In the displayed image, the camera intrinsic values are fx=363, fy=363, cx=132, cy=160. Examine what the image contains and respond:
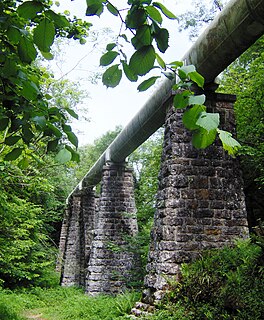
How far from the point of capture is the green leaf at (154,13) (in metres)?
1.00

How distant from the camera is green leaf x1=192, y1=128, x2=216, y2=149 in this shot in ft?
3.26

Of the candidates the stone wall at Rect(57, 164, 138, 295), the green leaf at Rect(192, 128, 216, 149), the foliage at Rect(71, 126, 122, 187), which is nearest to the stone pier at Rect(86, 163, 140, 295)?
the stone wall at Rect(57, 164, 138, 295)

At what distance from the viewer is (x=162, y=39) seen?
1.02 m

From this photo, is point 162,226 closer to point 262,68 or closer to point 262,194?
point 262,68

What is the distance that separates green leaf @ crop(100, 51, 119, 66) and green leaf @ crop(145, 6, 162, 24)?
153 millimetres

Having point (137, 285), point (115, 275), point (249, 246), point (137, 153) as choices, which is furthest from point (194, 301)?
point (137, 153)

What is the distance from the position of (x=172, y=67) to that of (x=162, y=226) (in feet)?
15.0

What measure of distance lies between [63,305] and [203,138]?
11921 millimetres

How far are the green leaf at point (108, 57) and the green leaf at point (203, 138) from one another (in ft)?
1.10

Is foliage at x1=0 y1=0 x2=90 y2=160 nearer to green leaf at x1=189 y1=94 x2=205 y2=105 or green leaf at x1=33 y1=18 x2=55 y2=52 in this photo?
green leaf at x1=33 y1=18 x2=55 y2=52

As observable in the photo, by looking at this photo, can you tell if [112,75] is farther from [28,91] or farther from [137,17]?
[28,91]

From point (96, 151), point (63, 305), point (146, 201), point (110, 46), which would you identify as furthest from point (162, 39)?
point (96, 151)

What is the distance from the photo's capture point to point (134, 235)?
11258mm

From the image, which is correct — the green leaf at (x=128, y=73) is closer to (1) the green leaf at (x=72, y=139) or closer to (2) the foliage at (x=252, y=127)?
(1) the green leaf at (x=72, y=139)
